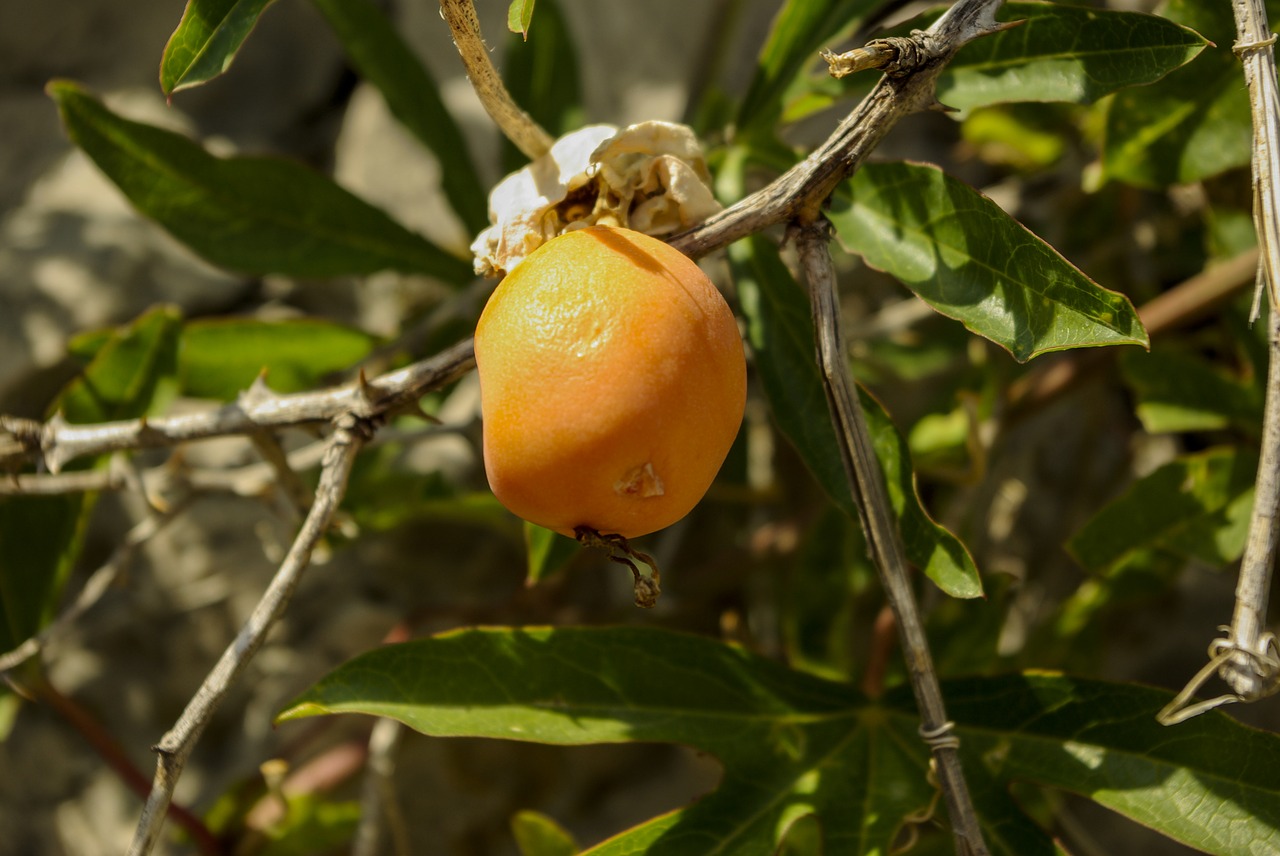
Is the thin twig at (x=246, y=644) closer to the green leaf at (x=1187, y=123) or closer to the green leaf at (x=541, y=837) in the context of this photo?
the green leaf at (x=541, y=837)

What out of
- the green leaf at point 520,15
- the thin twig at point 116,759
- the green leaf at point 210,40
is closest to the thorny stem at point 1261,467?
the green leaf at point 520,15

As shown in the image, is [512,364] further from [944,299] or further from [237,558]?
[237,558]

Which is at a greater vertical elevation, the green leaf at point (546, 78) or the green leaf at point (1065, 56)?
the green leaf at point (1065, 56)

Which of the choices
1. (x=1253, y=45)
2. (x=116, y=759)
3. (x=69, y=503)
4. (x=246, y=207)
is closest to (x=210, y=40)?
(x=246, y=207)

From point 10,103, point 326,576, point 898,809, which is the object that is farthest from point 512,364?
point 10,103

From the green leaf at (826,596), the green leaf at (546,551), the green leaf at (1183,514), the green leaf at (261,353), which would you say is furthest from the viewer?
the green leaf at (826,596)

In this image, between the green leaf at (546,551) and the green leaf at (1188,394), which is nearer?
the green leaf at (546,551)
